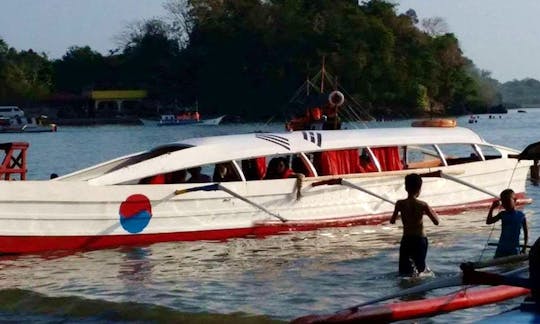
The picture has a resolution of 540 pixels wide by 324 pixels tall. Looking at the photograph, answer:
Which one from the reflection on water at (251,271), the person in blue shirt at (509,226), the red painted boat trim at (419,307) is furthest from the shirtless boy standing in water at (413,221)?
the red painted boat trim at (419,307)

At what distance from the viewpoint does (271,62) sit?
12975cm

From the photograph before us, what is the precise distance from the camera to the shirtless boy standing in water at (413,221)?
13.8 meters

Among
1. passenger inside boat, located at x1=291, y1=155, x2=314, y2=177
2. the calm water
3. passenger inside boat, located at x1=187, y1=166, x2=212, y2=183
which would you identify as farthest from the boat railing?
passenger inside boat, located at x1=291, y1=155, x2=314, y2=177

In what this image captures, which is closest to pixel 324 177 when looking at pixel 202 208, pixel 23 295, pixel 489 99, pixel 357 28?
pixel 202 208

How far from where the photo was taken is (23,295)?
15.0 m

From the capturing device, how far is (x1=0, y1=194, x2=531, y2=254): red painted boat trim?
700 inches

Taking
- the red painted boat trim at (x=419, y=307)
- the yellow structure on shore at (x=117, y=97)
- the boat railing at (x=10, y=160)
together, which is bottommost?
the red painted boat trim at (x=419, y=307)

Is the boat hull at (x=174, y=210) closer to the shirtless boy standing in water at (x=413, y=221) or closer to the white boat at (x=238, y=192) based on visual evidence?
the white boat at (x=238, y=192)

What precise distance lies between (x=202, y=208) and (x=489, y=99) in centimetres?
15334

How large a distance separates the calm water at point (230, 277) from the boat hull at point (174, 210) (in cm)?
23

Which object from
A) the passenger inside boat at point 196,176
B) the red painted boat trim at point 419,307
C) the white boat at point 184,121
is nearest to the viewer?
the red painted boat trim at point 419,307

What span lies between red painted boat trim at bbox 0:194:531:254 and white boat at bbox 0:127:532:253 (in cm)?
2

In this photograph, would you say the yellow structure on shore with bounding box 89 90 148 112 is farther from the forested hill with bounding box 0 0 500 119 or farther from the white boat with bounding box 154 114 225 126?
the white boat with bounding box 154 114 225 126

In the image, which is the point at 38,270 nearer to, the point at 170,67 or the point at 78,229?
the point at 78,229
